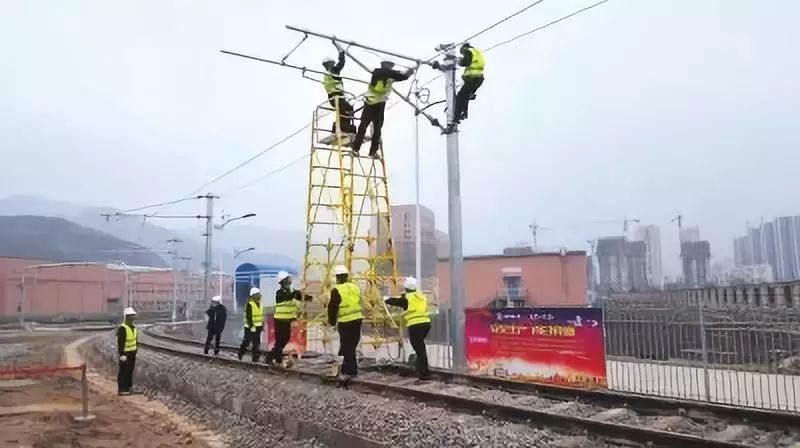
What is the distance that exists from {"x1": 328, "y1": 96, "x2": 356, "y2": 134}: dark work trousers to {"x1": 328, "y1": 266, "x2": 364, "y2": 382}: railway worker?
4.26 metres

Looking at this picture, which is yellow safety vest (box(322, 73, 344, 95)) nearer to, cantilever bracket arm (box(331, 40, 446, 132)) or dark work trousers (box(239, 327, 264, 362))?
cantilever bracket arm (box(331, 40, 446, 132))

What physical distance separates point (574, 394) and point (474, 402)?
1.54m

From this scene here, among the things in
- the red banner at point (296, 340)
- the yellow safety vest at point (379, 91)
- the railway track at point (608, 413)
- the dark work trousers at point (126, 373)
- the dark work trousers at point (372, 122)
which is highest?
the yellow safety vest at point (379, 91)

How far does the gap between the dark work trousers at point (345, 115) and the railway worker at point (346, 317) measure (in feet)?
14.0

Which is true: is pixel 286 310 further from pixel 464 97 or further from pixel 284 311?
pixel 464 97

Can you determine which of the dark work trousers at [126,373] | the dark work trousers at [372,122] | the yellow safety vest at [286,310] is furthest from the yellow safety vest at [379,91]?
the dark work trousers at [126,373]

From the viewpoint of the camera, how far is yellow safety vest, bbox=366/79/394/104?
43.1 ft

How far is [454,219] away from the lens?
12.8 metres

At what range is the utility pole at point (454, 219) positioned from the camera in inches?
490

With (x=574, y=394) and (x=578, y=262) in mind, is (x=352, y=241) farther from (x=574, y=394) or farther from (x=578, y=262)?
(x=578, y=262)

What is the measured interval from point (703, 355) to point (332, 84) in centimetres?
859

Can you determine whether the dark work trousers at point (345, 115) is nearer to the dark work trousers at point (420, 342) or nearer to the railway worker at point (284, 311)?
the railway worker at point (284, 311)

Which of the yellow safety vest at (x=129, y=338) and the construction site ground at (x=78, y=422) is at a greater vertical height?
the yellow safety vest at (x=129, y=338)

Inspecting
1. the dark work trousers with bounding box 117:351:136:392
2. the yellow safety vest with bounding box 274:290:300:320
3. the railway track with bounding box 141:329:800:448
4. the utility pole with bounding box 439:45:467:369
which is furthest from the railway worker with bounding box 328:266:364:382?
the dark work trousers with bounding box 117:351:136:392
